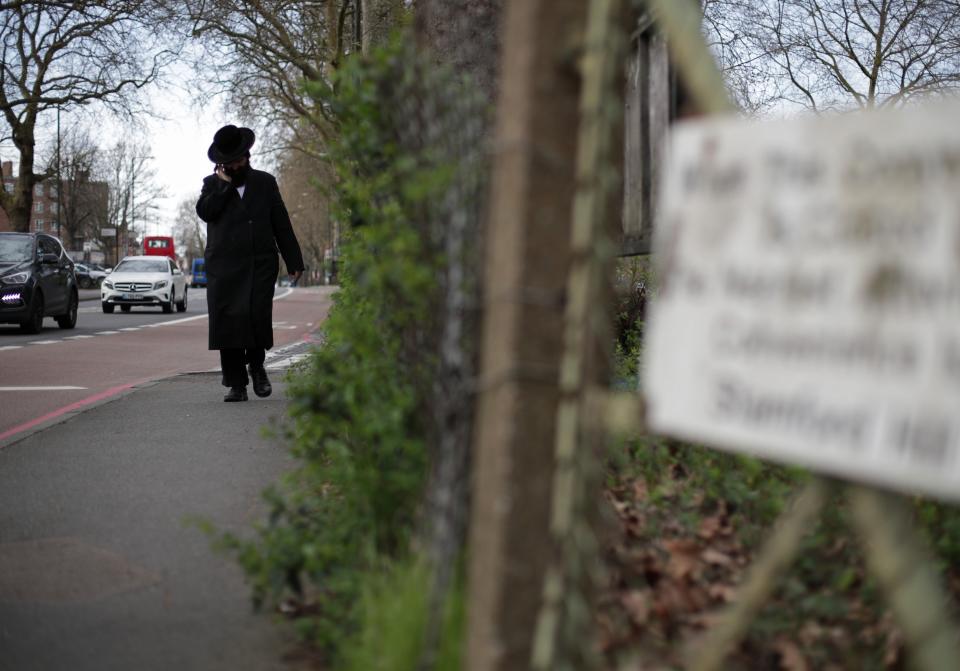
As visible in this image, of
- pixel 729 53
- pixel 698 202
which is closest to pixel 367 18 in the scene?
pixel 729 53

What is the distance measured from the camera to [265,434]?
3342mm

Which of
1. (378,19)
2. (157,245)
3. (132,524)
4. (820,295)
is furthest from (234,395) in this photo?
(157,245)

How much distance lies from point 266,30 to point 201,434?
2250 centimetres

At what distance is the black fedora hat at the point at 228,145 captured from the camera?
7840 mm

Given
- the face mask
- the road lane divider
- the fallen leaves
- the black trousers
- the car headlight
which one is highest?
the face mask

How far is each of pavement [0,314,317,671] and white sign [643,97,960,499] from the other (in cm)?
167

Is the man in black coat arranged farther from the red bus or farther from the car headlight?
the red bus

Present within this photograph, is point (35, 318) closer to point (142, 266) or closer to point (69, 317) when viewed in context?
point (69, 317)

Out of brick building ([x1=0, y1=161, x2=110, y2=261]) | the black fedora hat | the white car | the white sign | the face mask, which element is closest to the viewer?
the white sign

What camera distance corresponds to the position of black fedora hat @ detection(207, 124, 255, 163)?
25.7ft

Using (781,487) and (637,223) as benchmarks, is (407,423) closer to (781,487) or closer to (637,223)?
(637,223)

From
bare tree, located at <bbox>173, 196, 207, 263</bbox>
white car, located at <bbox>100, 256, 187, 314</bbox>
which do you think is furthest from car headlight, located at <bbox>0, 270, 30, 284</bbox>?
bare tree, located at <bbox>173, 196, 207, 263</bbox>

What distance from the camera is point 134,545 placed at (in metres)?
4.30

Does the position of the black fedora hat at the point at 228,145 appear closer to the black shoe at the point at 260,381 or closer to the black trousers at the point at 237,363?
the black trousers at the point at 237,363
